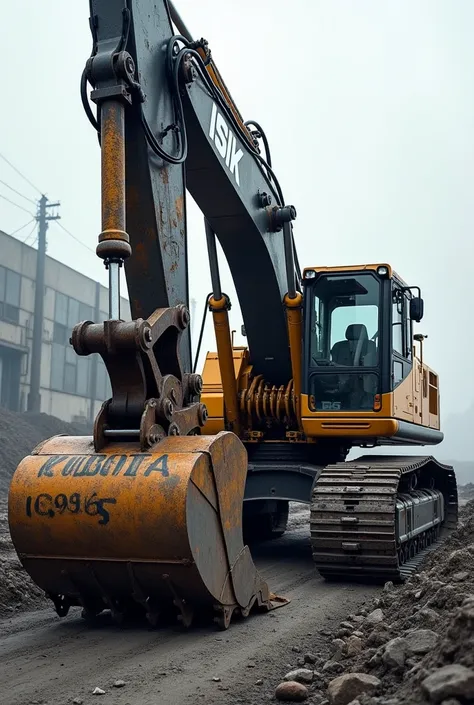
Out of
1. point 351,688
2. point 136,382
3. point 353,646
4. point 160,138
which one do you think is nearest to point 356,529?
point 353,646

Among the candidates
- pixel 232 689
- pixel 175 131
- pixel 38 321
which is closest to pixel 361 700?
→ pixel 232 689

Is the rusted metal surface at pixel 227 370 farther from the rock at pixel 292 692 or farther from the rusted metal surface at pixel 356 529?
the rock at pixel 292 692

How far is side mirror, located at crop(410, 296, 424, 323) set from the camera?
873 cm

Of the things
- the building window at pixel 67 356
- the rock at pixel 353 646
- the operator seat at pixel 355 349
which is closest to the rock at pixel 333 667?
the rock at pixel 353 646

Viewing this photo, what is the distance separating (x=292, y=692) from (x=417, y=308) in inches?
215

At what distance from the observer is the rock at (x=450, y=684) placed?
273 cm

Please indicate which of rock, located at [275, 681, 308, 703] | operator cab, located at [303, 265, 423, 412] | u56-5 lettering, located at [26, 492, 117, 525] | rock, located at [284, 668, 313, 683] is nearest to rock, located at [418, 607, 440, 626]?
rock, located at [284, 668, 313, 683]

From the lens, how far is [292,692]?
12.8 ft

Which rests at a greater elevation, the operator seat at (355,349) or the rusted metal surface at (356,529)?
the operator seat at (355,349)

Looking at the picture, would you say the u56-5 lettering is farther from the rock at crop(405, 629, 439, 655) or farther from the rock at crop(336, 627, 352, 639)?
the rock at crop(405, 629, 439, 655)

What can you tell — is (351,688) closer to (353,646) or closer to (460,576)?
(353,646)

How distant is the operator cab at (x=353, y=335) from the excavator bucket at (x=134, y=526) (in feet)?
10.8

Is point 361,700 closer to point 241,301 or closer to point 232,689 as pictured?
point 232,689

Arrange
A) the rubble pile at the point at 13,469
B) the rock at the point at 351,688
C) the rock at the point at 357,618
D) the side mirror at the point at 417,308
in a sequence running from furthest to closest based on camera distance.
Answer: the side mirror at the point at 417,308
the rubble pile at the point at 13,469
the rock at the point at 357,618
the rock at the point at 351,688
